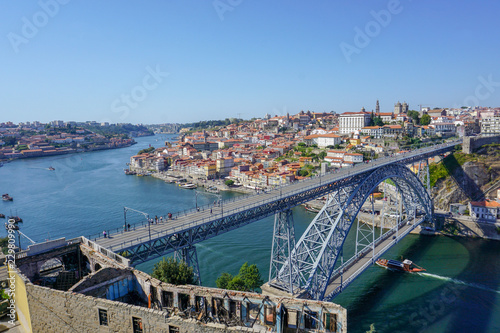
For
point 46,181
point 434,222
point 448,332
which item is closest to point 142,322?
point 448,332

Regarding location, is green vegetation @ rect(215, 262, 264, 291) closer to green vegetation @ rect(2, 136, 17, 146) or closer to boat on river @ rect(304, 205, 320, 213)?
boat on river @ rect(304, 205, 320, 213)

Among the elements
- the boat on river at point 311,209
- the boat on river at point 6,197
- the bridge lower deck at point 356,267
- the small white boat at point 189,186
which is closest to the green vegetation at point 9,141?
the boat on river at point 6,197

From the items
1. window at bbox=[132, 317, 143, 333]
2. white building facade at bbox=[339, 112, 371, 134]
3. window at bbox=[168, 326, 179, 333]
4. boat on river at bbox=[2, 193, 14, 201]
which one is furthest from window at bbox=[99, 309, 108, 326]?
white building facade at bbox=[339, 112, 371, 134]

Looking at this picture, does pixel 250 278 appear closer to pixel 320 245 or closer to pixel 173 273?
pixel 320 245

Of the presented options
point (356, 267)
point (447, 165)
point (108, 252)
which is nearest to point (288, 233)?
point (356, 267)

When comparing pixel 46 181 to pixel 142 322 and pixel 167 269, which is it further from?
pixel 142 322

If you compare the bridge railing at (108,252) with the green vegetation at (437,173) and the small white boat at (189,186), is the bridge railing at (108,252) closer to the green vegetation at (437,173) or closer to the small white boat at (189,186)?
the green vegetation at (437,173)

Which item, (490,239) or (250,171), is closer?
(490,239)
